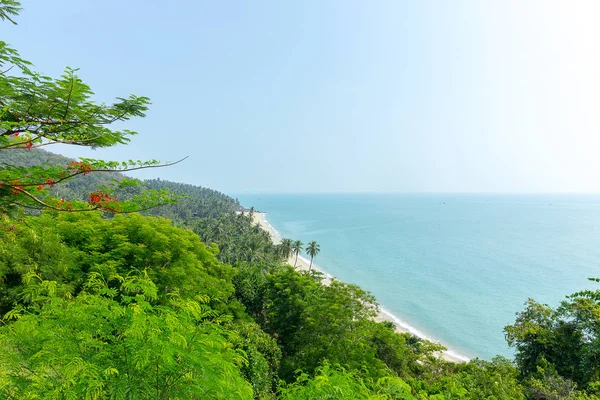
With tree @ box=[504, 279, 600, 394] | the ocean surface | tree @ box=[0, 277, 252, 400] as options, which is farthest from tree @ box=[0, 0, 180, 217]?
the ocean surface

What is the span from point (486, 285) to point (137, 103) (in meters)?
58.8

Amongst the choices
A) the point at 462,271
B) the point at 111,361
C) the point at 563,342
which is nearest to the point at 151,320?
the point at 111,361

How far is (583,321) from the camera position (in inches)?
588

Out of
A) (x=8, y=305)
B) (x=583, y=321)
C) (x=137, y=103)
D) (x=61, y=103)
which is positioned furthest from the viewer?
(x=583, y=321)

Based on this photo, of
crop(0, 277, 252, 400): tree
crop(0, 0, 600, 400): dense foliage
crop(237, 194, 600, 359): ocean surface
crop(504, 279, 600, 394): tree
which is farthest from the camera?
crop(237, 194, 600, 359): ocean surface

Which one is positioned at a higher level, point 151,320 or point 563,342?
point 151,320

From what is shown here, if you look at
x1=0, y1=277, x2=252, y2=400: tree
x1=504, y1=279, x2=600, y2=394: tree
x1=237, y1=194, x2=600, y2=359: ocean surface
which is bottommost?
x1=237, y1=194, x2=600, y2=359: ocean surface

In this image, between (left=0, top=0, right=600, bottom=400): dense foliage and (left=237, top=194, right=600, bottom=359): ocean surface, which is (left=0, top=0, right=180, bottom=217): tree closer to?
(left=0, top=0, right=600, bottom=400): dense foliage

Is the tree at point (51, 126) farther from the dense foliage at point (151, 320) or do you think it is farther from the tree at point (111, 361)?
the tree at point (111, 361)

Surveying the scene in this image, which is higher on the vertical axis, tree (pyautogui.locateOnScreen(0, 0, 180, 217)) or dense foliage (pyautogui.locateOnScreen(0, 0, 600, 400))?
tree (pyautogui.locateOnScreen(0, 0, 180, 217))

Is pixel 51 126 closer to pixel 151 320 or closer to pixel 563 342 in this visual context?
pixel 151 320

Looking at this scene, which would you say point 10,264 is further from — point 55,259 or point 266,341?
point 266,341

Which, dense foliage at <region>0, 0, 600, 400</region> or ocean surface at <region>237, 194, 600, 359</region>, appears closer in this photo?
dense foliage at <region>0, 0, 600, 400</region>

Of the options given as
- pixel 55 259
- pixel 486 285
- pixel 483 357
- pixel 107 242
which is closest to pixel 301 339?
pixel 107 242
